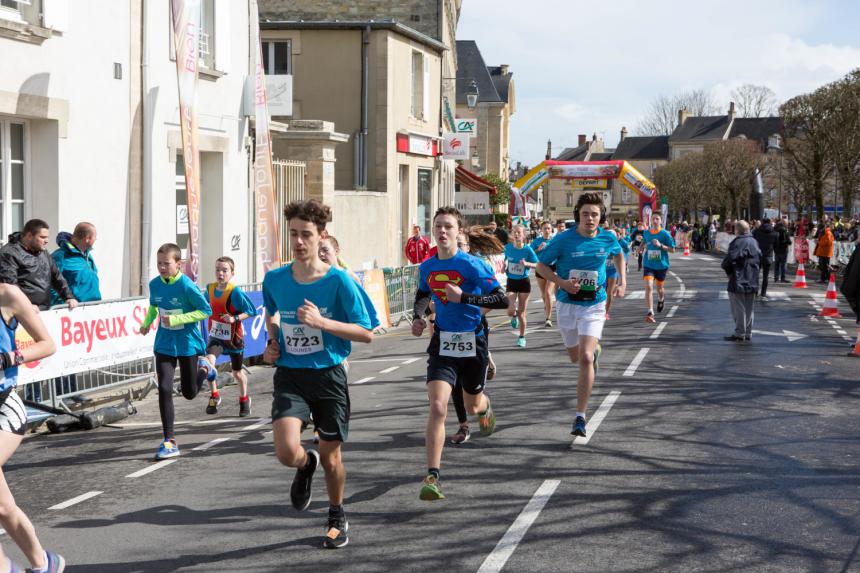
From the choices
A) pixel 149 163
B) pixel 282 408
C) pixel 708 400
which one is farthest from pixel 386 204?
pixel 282 408

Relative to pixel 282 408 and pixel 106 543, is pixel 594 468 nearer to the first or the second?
pixel 282 408

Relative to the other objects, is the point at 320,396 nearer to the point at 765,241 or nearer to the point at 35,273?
the point at 35,273

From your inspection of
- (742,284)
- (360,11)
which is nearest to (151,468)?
(742,284)

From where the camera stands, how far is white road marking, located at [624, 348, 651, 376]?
1245 cm

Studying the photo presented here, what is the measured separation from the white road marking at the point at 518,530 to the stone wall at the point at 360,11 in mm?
27568

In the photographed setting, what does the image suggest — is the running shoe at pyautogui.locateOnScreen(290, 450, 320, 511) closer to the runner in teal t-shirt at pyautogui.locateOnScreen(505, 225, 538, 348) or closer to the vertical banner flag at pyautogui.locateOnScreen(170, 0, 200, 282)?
the vertical banner flag at pyautogui.locateOnScreen(170, 0, 200, 282)

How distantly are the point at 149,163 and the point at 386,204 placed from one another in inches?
503

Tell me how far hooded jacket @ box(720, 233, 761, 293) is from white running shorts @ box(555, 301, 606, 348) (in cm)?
776

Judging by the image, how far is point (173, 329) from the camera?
8578 millimetres

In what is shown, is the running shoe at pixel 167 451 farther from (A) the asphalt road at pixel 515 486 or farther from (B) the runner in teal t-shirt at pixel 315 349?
(B) the runner in teal t-shirt at pixel 315 349

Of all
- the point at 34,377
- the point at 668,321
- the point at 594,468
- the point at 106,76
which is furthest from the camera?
the point at 668,321

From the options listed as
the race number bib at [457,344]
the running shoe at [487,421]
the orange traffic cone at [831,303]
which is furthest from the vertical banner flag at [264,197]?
the orange traffic cone at [831,303]

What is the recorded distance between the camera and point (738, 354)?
1425cm

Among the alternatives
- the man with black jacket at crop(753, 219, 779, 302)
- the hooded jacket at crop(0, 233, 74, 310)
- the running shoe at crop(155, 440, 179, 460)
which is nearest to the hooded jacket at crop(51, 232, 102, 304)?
the hooded jacket at crop(0, 233, 74, 310)
